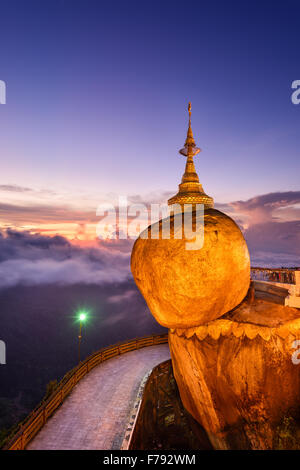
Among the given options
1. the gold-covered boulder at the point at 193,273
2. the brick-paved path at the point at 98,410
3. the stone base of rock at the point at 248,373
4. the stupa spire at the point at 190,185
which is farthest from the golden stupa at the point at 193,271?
the brick-paved path at the point at 98,410

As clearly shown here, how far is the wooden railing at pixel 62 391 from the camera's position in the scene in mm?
9211

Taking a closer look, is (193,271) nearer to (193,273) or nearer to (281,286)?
(193,273)

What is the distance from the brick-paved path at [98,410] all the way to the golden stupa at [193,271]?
5570 mm

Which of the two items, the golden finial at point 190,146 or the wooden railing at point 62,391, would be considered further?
the golden finial at point 190,146

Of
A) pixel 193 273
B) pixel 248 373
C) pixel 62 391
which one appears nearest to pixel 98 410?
pixel 62 391

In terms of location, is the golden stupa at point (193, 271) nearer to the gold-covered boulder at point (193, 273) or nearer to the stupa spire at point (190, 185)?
the gold-covered boulder at point (193, 273)

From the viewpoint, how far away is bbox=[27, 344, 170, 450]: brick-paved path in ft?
31.6

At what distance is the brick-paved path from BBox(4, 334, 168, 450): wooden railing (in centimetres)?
28

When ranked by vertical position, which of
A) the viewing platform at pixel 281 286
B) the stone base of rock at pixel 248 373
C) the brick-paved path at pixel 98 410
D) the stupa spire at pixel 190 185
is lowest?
the brick-paved path at pixel 98 410

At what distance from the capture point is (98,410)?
1162cm

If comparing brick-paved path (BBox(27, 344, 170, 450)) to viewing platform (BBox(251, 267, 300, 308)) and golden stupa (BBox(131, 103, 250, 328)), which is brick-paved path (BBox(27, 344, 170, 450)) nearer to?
golden stupa (BBox(131, 103, 250, 328))
